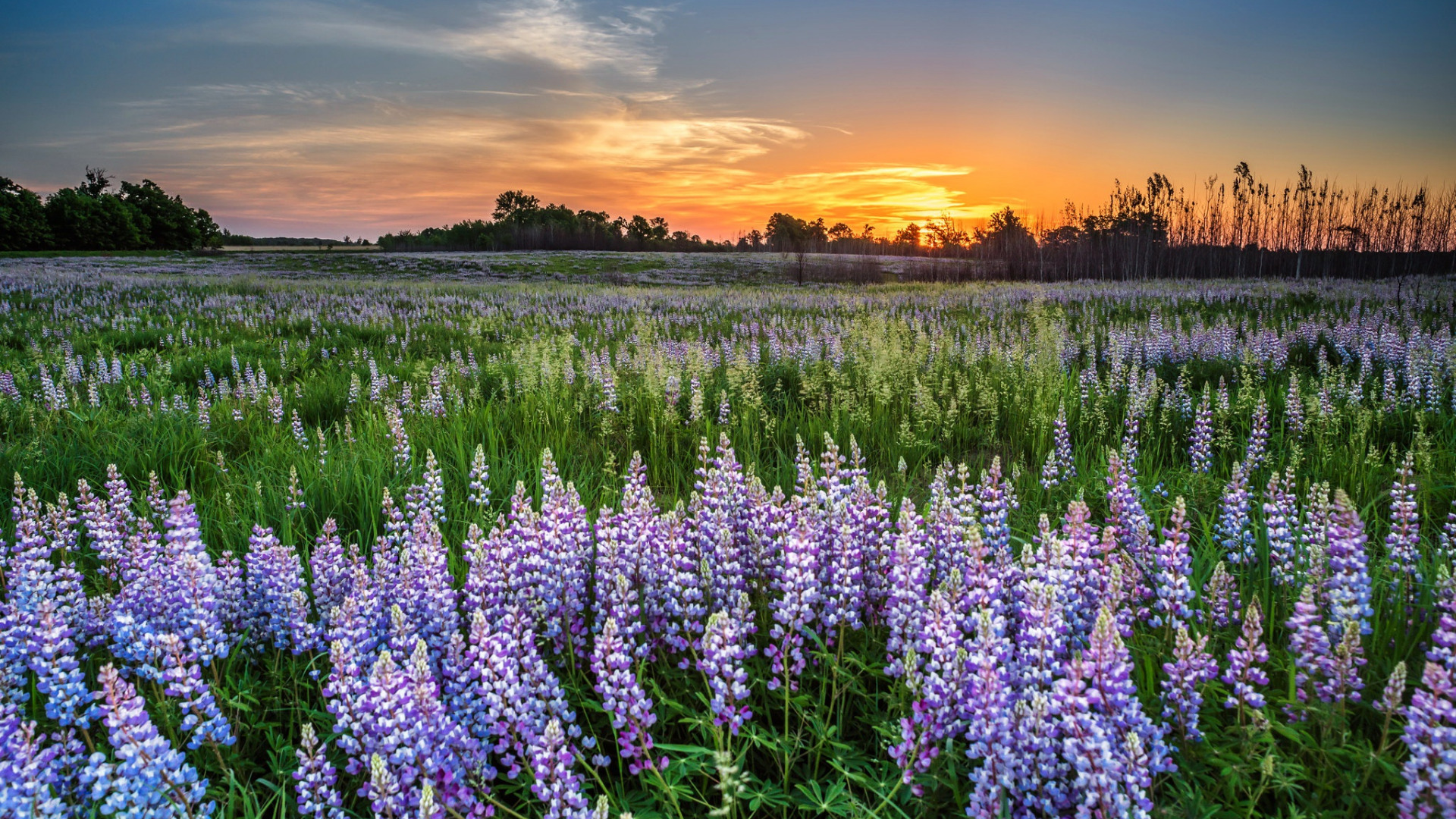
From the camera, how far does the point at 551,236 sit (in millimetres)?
87375

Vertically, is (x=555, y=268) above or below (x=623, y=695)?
above

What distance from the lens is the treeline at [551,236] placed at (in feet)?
276

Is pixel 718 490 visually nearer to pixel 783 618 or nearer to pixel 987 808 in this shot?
pixel 783 618

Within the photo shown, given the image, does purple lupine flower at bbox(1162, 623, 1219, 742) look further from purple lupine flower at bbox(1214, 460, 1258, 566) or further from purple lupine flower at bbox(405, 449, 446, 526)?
purple lupine flower at bbox(405, 449, 446, 526)

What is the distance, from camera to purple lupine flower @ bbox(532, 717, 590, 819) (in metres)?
1.84

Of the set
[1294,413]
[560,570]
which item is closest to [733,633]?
[560,570]

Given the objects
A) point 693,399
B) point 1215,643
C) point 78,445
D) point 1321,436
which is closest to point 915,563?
point 1215,643

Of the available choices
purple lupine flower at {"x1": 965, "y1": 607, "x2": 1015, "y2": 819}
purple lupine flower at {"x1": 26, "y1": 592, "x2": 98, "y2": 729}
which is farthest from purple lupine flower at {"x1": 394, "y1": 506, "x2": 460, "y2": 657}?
purple lupine flower at {"x1": 965, "y1": 607, "x2": 1015, "y2": 819}

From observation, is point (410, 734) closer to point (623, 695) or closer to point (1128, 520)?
point (623, 695)

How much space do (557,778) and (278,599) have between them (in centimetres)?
179

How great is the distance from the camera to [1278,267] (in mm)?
54094

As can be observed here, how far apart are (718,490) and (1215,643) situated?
2.05 metres

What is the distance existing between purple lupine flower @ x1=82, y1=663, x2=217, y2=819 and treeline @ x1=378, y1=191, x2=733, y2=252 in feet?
260

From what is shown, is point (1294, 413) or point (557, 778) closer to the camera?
point (557, 778)
